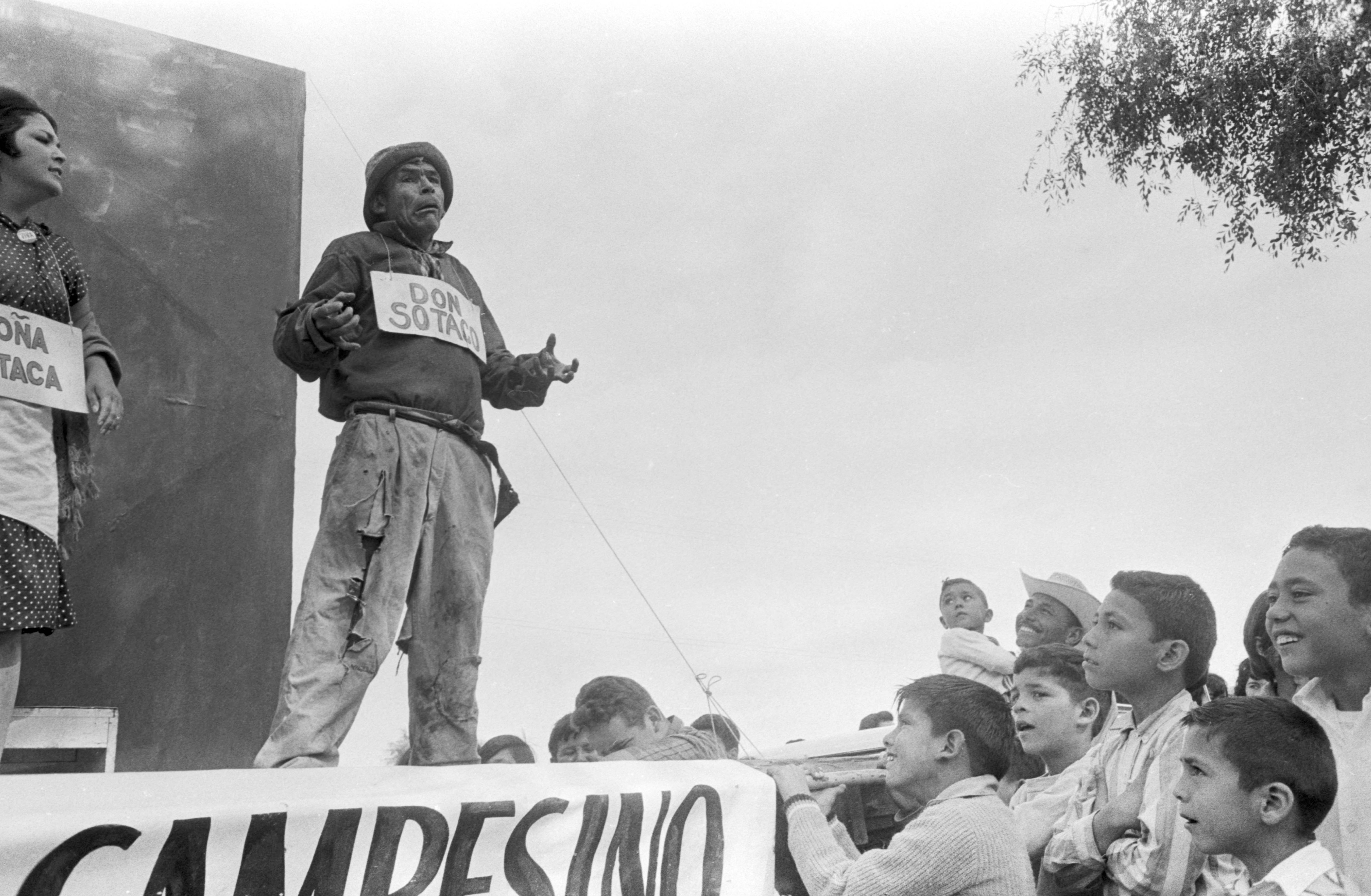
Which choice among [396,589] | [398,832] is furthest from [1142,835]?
[396,589]

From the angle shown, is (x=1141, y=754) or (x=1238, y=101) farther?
(x=1238, y=101)

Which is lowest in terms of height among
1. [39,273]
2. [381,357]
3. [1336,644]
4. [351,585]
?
[1336,644]

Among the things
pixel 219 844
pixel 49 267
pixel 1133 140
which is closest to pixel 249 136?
pixel 49 267

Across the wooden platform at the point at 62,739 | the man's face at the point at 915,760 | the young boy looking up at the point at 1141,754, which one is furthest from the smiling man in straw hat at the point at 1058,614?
the wooden platform at the point at 62,739

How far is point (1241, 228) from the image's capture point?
704 centimetres

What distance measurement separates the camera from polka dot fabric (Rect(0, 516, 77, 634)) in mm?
2980

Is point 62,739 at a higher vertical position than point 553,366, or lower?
lower

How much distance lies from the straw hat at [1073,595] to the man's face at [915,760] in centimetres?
184

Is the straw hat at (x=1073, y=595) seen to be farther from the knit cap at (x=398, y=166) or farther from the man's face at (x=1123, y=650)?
the knit cap at (x=398, y=166)

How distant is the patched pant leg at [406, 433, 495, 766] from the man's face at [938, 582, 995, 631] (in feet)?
9.99

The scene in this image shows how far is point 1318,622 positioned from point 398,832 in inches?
79.1

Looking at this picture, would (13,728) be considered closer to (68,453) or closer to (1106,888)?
(68,453)

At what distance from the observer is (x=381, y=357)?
3.76 meters

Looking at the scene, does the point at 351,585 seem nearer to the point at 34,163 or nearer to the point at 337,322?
the point at 337,322
